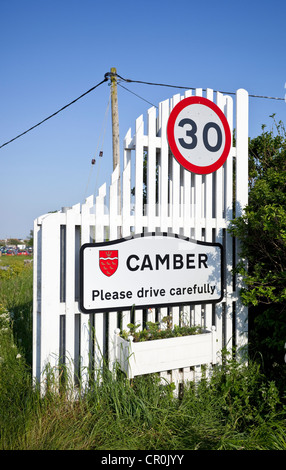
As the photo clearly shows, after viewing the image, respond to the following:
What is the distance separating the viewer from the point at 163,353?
332cm

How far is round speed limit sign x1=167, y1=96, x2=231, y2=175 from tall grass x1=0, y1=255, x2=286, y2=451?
7.82 feet

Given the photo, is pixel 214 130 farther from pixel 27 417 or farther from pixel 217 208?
pixel 27 417

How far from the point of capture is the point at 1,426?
2633 millimetres

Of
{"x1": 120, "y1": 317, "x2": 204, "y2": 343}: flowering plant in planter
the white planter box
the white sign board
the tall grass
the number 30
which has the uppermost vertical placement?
the number 30

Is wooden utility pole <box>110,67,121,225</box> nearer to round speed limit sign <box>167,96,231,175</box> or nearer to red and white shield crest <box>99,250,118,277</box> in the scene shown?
round speed limit sign <box>167,96,231,175</box>

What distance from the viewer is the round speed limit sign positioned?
390 centimetres

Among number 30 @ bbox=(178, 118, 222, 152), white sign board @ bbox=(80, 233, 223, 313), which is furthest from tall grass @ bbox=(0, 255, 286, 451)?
number 30 @ bbox=(178, 118, 222, 152)

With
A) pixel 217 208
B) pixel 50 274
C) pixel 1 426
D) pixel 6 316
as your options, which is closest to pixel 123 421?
pixel 1 426

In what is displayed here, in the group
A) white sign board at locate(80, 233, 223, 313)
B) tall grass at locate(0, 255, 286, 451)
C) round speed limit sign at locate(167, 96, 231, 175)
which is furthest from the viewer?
round speed limit sign at locate(167, 96, 231, 175)

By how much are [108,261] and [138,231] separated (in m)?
0.47

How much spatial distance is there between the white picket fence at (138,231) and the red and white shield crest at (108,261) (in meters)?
0.16

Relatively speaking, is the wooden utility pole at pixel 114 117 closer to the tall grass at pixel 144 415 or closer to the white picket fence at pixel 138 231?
the white picket fence at pixel 138 231

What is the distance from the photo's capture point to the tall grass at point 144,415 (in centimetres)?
263
